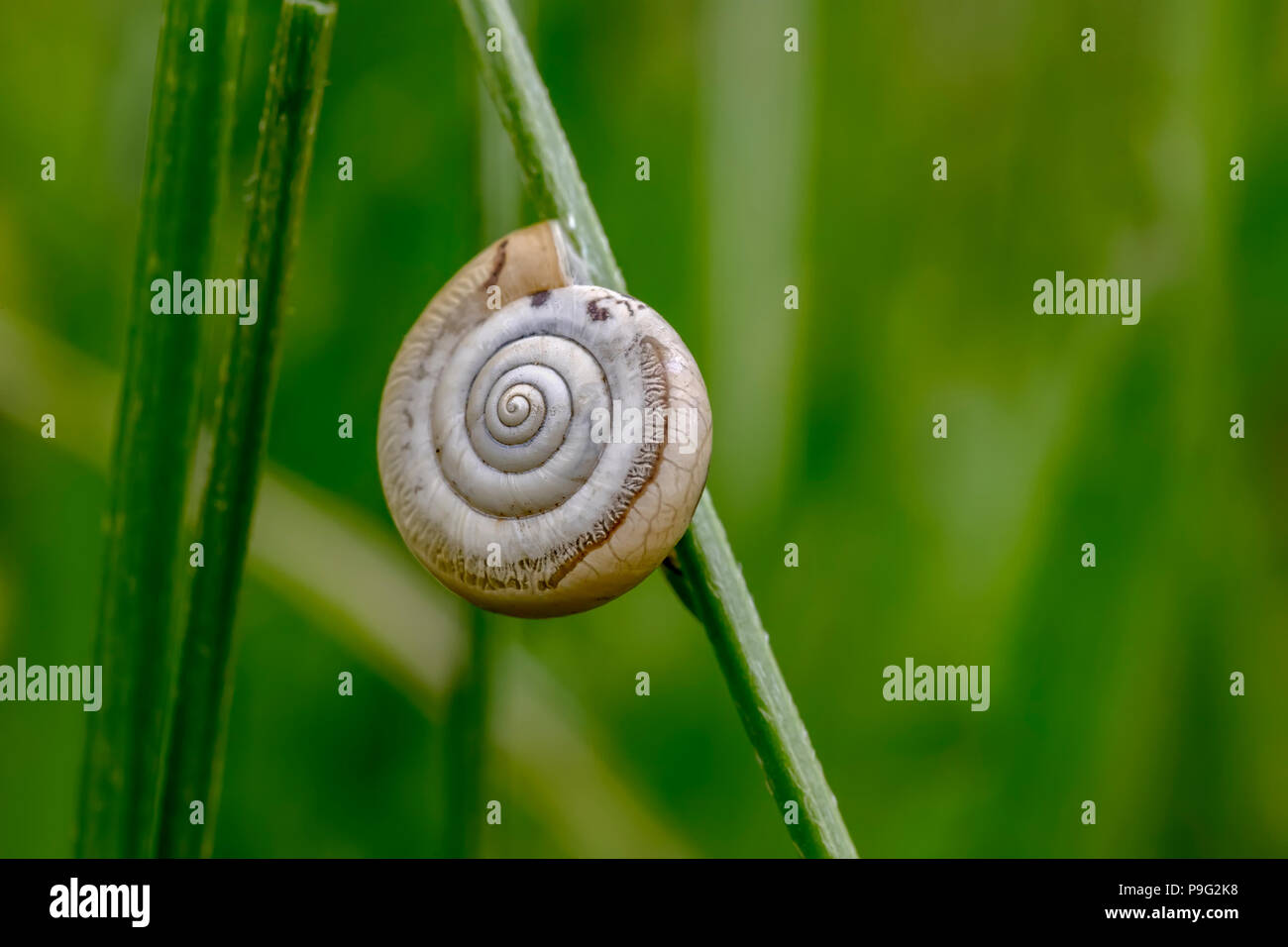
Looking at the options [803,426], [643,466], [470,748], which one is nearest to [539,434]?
[643,466]

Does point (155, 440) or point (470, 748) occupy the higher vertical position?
point (155, 440)

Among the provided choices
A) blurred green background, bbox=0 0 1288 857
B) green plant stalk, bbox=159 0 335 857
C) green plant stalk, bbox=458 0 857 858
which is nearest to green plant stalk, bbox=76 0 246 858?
green plant stalk, bbox=159 0 335 857

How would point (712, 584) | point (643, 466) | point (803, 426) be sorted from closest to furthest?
point (712, 584)
point (643, 466)
point (803, 426)

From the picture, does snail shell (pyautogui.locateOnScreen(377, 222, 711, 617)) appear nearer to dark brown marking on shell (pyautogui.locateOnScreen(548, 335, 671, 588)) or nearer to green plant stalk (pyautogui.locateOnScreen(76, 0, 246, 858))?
dark brown marking on shell (pyautogui.locateOnScreen(548, 335, 671, 588))

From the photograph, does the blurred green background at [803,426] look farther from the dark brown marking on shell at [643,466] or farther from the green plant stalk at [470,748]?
the dark brown marking on shell at [643,466]

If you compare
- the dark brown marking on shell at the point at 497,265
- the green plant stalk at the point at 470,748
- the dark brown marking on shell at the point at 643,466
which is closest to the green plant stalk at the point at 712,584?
the dark brown marking on shell at the point at 643,466

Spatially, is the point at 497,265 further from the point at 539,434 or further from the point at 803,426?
the point at 803,426
